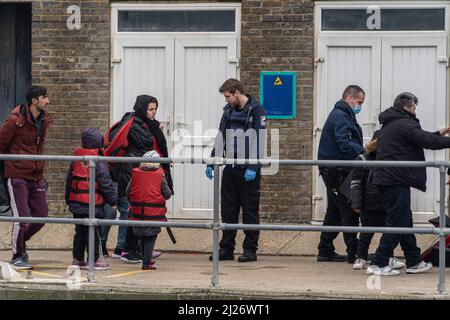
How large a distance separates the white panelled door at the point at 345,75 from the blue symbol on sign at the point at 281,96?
0.32 meters

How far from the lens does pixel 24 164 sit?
11875mm

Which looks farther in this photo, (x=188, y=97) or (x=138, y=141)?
(x=188, y=97)

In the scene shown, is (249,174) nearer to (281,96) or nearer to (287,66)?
(281,96)

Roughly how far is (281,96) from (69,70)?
267 centimetres

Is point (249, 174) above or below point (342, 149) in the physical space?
below

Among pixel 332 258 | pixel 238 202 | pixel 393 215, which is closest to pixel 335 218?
pixel 332 258

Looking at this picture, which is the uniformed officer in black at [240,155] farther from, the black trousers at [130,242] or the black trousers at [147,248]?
the black trousers at [147,248]

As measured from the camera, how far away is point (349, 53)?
47.2 ft

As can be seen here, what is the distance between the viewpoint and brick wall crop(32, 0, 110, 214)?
581 inches

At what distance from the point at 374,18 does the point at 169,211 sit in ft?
11.2

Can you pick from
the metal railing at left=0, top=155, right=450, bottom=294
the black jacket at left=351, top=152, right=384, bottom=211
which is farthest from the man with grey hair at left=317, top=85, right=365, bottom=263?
the metal railing at left=0, top=155, right=450, bottom=294

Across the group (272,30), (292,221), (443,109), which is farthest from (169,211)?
(443,109)

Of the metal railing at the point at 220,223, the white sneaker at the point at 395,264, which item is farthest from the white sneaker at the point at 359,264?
the metal railing at the point at 220,223

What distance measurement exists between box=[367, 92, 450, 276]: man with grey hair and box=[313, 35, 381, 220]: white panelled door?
2.78 metres
